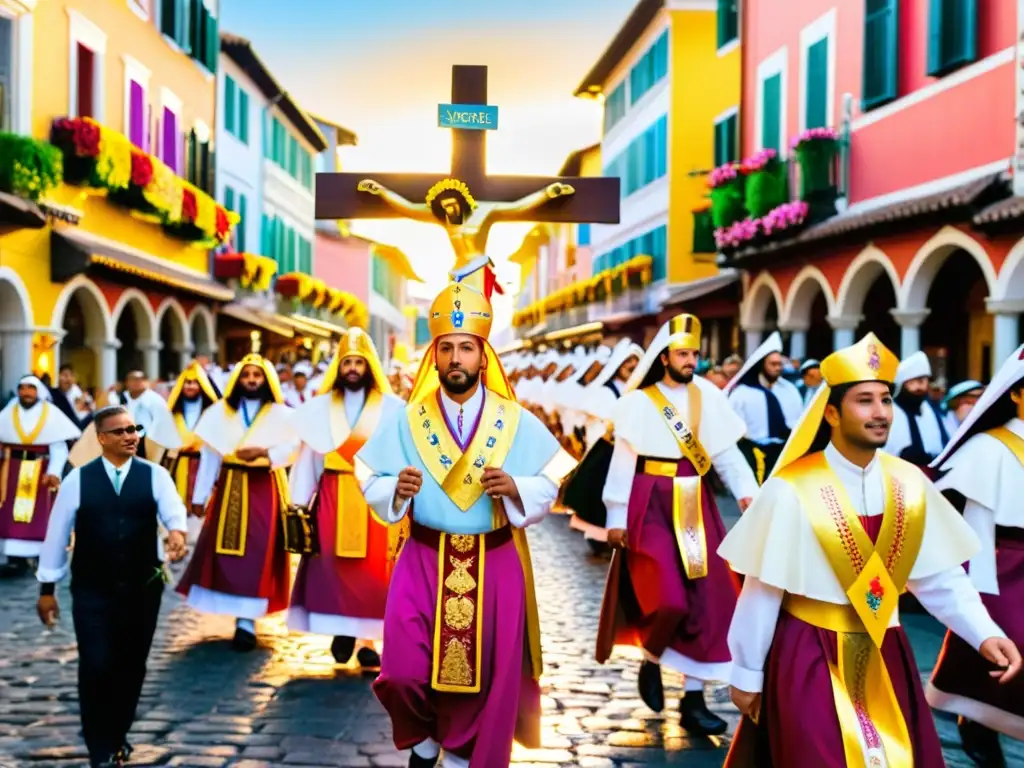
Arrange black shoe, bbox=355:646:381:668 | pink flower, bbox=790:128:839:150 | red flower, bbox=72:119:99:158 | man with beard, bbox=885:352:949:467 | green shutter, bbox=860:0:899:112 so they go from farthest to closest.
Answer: pink flower, bbox=790:128:839:150, red flower, bbox=72:119:99:158, green shutter, bbox=860:0:899:112, man with beard, bbox=885:352:949:467, black shoe, bbox=355:646:381:668

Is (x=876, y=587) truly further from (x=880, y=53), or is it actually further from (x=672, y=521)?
(x=880, y=53)

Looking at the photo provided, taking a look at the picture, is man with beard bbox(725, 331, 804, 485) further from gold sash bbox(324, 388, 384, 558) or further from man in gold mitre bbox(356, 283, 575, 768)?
man in gold mitre bbox(356, 283, 575, 768)

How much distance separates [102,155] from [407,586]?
1508cm

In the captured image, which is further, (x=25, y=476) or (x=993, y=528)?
(x=25, y=476)

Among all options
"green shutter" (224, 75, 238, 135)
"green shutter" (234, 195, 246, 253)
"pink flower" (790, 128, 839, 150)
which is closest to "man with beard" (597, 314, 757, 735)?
"pink flower" (790, 128, 839, 150)

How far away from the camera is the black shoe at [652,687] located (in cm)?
680

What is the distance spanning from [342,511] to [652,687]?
2.29 metres

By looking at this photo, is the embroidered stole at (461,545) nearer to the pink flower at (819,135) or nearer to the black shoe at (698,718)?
the black shoe at (698,718)

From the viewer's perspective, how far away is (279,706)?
677cm

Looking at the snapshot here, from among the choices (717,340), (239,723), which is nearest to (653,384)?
(239,723)

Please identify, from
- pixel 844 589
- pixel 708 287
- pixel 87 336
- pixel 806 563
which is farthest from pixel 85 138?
pixel 844 589

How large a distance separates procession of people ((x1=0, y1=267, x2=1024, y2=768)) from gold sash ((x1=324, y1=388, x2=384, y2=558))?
14mm

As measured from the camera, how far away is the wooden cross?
7855 millimetres

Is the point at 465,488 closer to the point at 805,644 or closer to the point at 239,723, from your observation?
the point at 805,644
